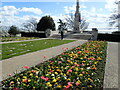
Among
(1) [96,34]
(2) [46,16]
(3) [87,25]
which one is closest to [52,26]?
(2) [46,16]

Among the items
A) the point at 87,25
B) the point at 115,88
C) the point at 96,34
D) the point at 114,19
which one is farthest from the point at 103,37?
the point at 87,25

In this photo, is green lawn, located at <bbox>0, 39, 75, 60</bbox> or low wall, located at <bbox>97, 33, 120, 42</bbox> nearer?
green lawn, located at <bbox>0, 39, 75, 60</bbox>

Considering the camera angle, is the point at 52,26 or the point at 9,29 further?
the point at 52,26

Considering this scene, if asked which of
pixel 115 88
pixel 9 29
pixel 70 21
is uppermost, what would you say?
pixel 70 21

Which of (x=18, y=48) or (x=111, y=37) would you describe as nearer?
(x=18, y=48)

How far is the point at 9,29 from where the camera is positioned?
92.2 feet

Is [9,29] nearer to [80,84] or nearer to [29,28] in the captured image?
[29,28]

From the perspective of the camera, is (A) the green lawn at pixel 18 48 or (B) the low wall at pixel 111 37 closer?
(A) the green lawn at pixel 18 48

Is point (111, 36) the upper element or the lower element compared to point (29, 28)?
lower

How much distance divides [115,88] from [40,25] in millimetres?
40833

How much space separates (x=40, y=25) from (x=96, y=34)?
22.9m

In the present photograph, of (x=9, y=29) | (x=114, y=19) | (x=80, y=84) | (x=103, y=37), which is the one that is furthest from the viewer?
(x=9, y=29)

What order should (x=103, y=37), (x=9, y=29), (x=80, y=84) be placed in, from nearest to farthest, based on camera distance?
1. (x=80, y=84)
2. (x=103, y=37)
3. (x=9, y=29)

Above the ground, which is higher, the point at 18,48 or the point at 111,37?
the point at 111,37
